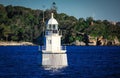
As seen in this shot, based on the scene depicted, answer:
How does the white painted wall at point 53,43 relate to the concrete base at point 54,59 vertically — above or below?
above

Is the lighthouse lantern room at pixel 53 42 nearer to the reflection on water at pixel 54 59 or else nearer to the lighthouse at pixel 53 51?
the lighthouse at pixel 53 51

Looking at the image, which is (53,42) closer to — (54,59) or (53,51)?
(53,51)

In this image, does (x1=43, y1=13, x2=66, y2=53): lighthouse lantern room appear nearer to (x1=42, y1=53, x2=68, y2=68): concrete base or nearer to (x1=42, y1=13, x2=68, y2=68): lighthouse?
(x1=42, y1=13, x2=68, y2=68): lighthouse

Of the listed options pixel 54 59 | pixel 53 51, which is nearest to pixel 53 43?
pixel 53 51

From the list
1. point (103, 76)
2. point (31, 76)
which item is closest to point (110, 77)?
point (103, 76)

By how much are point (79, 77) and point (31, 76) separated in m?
6.67

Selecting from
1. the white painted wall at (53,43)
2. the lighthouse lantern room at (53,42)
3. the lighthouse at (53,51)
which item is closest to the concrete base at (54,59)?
the lighthouse at (53,51)

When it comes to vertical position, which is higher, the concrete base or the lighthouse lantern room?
the lighthouse lantern room

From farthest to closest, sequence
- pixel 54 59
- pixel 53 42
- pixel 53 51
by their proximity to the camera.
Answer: pixel 53 42 < pixel 53 51 < pixel 54 59

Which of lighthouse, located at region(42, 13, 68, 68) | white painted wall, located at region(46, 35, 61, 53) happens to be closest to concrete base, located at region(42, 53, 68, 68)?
lighthouse, located at region(42, 13, 68, 68)

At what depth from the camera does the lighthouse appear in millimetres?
62531

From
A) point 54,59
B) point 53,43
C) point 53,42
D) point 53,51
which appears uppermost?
point 53,42

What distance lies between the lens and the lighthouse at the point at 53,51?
62.5m

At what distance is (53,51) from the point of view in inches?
2475
